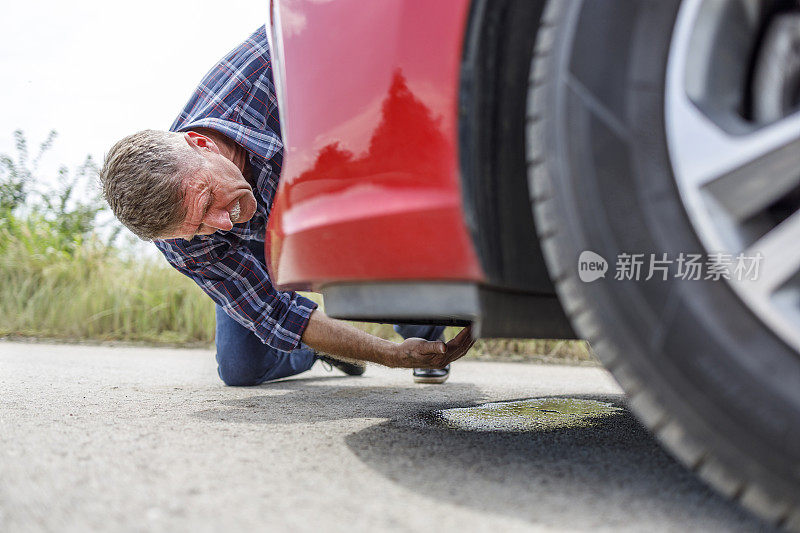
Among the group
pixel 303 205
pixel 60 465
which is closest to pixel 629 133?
pixel 303 205

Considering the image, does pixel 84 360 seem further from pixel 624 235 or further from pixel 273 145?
pixel 624 235

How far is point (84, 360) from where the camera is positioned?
10.5 feet

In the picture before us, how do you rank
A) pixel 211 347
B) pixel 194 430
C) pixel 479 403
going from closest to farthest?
pixel 194 430
pixel 479 403
pixel 211 347

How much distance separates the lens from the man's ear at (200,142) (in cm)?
203

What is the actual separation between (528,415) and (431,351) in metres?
0.33

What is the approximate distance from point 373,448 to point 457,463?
0.66ft

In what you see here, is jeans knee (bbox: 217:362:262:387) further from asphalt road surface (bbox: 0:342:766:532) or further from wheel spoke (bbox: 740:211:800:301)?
wheel spoke (bbox: 740:211:800:301)

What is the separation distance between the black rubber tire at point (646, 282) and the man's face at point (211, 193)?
1343 millimetres

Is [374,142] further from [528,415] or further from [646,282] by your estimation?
[528,415]

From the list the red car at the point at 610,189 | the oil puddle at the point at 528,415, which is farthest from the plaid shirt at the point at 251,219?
the red car at the point at 610,189

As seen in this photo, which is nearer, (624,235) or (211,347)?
(624,235)

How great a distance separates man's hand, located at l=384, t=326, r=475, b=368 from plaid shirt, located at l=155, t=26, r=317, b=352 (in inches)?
14.8

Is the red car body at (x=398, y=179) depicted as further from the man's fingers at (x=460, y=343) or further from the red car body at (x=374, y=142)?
the man's fingers at (x=460, y=343)

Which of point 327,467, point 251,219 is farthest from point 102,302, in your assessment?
point 327,467
